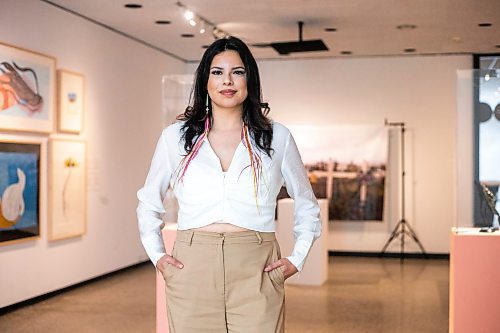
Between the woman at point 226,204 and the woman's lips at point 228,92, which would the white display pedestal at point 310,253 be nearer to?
the woman at point 226,204

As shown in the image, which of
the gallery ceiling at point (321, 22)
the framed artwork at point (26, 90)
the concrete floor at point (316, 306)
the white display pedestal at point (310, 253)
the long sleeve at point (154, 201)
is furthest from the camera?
the white display pedestal at point (310, 253)

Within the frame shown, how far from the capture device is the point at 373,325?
5906 mm

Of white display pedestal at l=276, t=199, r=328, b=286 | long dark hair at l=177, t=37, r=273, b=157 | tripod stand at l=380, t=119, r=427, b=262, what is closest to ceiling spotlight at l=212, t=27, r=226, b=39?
white display pedestal at l=276, t=199, r=328, b=286

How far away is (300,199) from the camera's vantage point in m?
2.26

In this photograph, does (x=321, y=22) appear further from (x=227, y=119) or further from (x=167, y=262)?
(x=167, y=262)

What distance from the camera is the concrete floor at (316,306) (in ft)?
19.0

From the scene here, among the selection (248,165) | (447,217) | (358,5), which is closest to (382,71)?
(447,217)

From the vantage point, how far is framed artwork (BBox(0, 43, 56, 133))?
6094 mm

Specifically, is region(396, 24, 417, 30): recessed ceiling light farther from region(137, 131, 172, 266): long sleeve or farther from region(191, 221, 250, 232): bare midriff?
region(191, 221, 250, 232): bare midriff

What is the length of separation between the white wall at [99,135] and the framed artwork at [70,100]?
118mm

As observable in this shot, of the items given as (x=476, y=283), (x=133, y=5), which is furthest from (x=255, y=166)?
(x=133, y=5)

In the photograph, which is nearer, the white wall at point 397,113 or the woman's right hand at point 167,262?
the woman's right hand at point 167,262

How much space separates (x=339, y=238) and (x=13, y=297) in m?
5.33

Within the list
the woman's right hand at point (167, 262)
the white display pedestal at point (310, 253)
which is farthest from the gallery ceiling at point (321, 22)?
the woman's right hand at point (167, 262)
